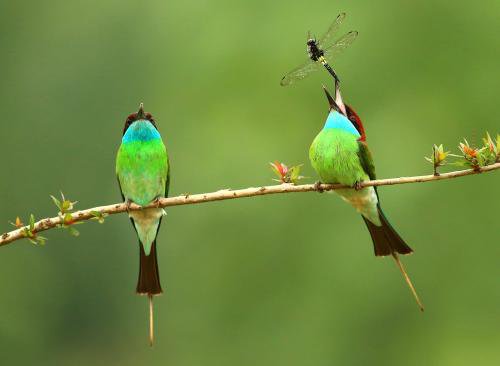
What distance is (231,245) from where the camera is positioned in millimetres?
16719

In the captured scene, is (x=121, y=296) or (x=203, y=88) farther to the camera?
(x=121, y=296)

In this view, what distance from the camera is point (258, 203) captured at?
52.6 ft

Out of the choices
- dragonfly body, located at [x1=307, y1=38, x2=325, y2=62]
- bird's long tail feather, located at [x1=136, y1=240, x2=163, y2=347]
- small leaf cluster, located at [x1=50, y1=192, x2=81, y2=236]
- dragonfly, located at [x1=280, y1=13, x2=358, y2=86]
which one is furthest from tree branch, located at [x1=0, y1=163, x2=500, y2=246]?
dragonfly body, located at [x1=307, y1=38, x2=325, y2=62]

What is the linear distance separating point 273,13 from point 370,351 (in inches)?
246

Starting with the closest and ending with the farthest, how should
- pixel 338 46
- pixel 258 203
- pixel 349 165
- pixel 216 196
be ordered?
pixel 216 196, pixel 349 165, pixel 338 46, pixel 258 203

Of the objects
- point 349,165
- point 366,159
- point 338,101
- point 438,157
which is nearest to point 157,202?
point 349,165

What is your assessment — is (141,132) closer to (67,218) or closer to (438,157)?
(67,218)

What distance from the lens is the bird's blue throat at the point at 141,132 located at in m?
4.77

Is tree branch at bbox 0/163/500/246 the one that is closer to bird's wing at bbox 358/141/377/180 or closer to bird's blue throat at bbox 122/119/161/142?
bird's wing at bbox 358/141/377/180

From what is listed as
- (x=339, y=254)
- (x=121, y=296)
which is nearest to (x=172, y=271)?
(x=121, y=296)

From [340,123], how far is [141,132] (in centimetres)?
88

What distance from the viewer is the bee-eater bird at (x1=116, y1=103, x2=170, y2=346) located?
452cm

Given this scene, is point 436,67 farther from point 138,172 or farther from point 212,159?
point 138,172

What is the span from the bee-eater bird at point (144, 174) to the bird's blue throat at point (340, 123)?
2.41 ft
